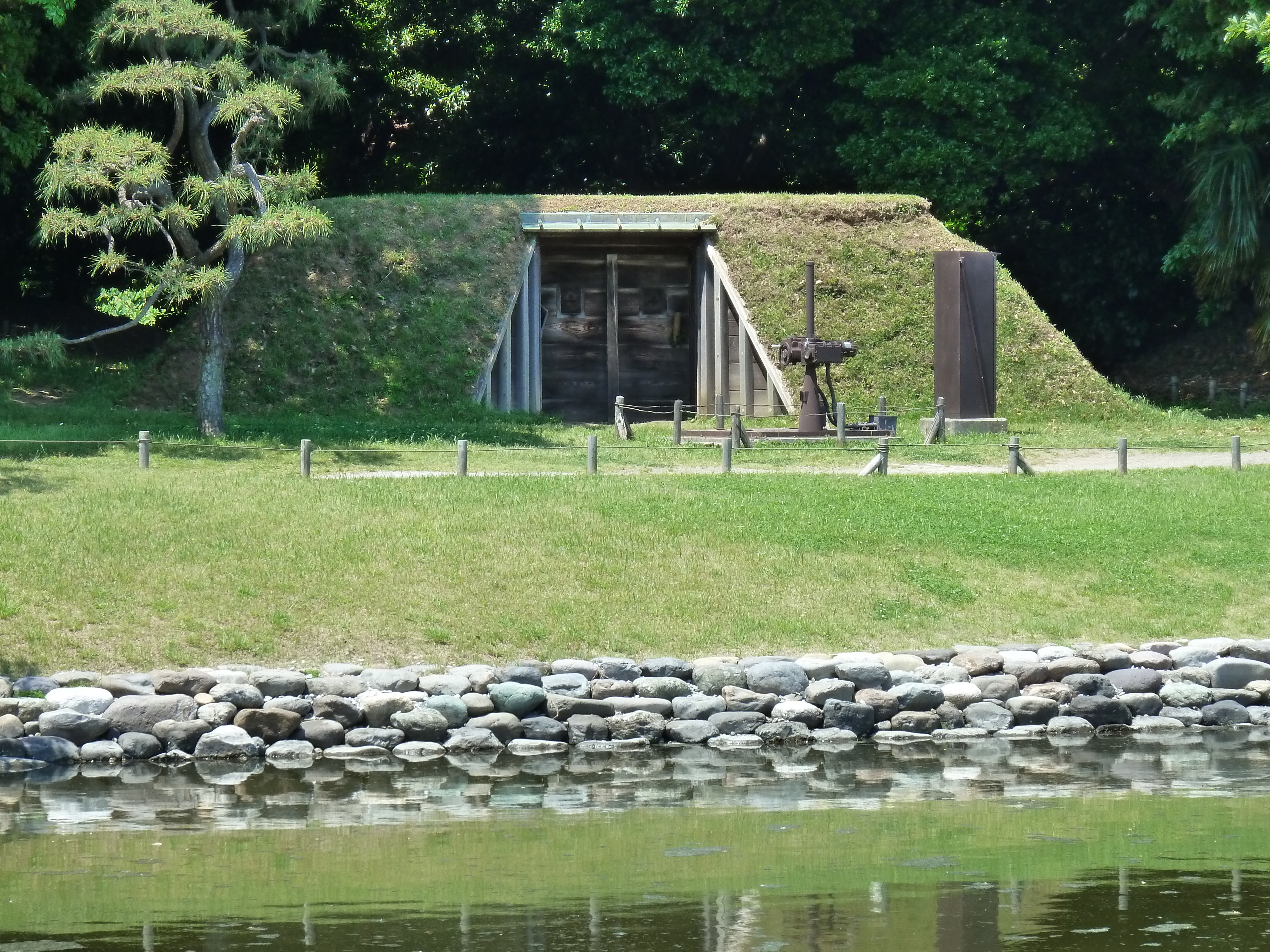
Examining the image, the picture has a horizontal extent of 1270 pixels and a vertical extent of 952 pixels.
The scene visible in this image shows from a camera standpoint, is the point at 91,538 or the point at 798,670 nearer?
the point at 798,670

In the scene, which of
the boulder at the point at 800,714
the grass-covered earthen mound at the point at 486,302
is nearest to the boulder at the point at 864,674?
the boulder at the point at 800,714

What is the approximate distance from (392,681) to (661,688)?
245cm

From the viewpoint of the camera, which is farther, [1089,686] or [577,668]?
[1089,686]

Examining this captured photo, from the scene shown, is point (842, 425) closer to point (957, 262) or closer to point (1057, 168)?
point (957, 262)

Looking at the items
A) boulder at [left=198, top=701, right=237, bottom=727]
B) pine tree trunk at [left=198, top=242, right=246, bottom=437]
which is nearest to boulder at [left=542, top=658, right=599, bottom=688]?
boulder at [left=198, top=701, right=237, bottom=727]

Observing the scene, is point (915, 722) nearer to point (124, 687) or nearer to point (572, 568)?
point (572, 568)

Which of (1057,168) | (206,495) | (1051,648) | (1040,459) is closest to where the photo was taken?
(1051,648)

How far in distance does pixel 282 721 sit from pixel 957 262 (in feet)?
61.3

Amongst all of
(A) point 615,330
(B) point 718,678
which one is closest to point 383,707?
(B) point 718,678

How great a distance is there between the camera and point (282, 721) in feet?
48.3

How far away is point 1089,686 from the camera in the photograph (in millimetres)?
15820

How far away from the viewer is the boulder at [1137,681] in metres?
16.0

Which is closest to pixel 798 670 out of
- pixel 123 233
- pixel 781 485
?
pixel 781 485

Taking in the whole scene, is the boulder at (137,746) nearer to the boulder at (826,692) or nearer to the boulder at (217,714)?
the boulder at (217,714)
